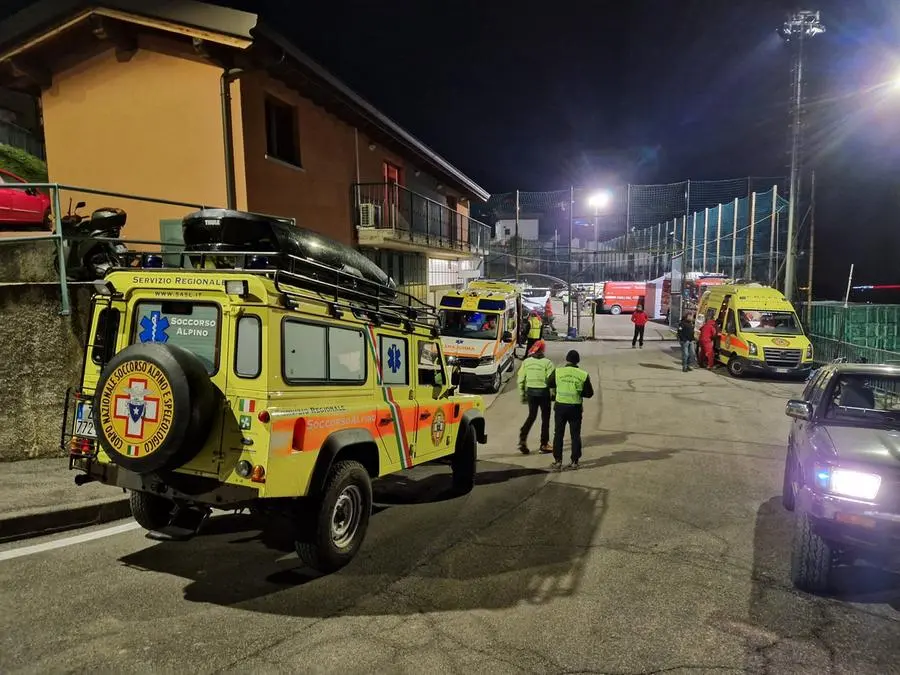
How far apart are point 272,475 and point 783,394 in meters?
14.3

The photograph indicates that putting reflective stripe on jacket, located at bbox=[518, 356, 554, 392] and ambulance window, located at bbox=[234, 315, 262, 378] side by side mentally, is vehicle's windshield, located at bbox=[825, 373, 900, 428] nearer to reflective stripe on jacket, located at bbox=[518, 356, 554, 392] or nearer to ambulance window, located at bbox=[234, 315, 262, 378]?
reflective stripe on jacket, located at bbox=[518, 356, 554, 392]

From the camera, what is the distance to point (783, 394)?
14.2m

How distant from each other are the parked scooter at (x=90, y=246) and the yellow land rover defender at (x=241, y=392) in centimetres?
289

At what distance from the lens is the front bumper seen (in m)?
3.76

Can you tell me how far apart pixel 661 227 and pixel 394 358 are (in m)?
41.2

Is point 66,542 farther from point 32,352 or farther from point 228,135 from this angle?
point 228,135

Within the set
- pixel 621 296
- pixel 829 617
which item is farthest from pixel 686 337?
pixel 621 296

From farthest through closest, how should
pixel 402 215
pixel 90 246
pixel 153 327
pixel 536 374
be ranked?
pixel 402 215 < pixel 536 374 < pixel 90 246 < pixel 153 327

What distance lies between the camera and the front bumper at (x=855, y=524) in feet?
12.3

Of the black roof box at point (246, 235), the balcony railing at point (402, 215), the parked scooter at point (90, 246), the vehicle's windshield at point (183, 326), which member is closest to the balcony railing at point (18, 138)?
the balcony railing at point (402, 215)

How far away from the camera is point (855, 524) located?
12.7ft

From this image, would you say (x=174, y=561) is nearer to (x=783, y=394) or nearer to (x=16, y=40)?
(x=16, y=40)

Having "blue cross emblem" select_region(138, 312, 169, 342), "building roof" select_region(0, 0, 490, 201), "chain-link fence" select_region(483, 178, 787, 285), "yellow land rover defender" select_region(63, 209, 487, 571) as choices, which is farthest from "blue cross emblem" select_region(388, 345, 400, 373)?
"chain-link fence" select_region(483, 178, 787, 285)

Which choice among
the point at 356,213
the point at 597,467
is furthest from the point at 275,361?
the point at 356,213
